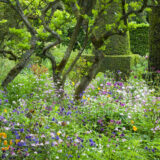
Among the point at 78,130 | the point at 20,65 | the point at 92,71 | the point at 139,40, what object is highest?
the point at 139,40

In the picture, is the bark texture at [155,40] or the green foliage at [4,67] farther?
the bark texture at [155,40]

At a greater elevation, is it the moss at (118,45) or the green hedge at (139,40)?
the green hedge at (139,40)

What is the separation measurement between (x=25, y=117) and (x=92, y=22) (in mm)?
2325

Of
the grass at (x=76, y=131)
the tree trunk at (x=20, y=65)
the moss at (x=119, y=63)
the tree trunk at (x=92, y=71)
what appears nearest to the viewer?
the grass at (x=76, y=131)

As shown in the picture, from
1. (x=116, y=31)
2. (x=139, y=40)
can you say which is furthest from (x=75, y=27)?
(x=139, y=40)

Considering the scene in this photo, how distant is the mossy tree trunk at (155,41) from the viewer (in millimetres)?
8430

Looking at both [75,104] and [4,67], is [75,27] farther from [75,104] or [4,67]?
[4,67]

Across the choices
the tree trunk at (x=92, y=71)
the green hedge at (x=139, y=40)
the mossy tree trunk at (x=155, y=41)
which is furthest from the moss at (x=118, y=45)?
the green hedge at (x=139, y=40)

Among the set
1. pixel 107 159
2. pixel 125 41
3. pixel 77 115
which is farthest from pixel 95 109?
pixel 125 41

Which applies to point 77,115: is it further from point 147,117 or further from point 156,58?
point 156,58

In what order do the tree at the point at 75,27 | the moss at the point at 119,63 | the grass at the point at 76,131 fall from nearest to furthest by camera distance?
the grass at the point at 76,131 < the tree at the point at 75,27 < the moss at the point at 119,63

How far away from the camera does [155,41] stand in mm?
8508

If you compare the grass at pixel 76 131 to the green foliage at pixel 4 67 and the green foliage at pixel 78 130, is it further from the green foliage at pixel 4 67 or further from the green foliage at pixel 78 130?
the green foliage at pixel 4 67

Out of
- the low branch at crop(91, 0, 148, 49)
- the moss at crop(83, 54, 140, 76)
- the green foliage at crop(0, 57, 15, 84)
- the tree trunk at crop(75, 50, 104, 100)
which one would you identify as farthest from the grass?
the moss at crop(83, 54, 140, 76)
